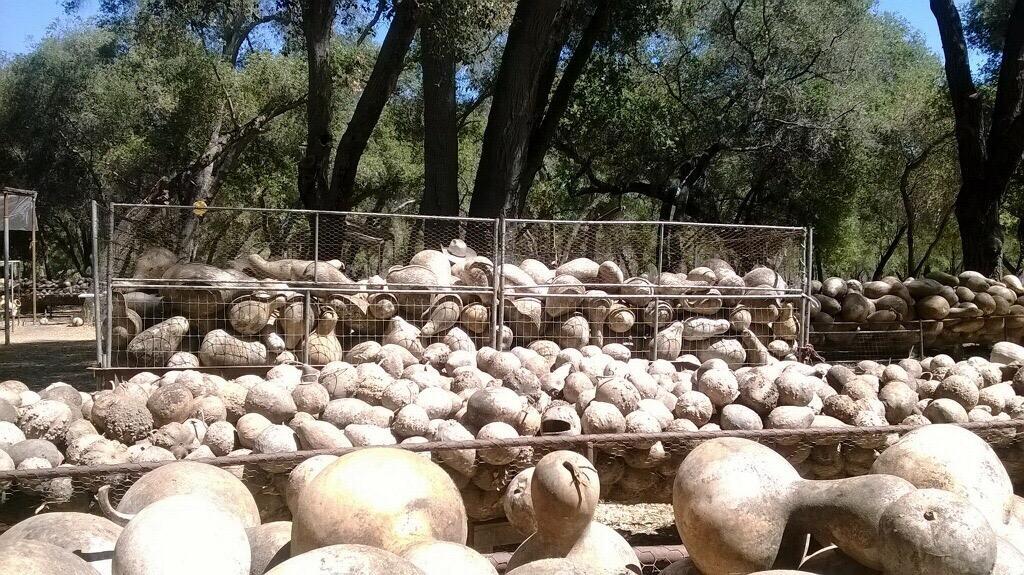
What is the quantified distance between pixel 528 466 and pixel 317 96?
10.9m

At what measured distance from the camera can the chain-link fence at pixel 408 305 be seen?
8.26m

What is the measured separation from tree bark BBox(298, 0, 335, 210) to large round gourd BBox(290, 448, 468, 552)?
12.4 meters

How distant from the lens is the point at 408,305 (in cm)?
899

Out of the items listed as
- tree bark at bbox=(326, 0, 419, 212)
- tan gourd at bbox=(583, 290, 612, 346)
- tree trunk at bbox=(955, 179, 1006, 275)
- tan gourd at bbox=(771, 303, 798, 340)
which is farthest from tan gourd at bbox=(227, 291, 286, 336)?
tree trunk at bbox=(955, 179, 1006, 275)

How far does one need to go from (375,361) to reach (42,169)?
957 inches

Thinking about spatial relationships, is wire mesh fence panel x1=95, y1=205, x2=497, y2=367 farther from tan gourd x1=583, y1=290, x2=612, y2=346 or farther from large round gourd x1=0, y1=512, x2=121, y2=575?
large round gourd x1=0, y1=512, x2=121, y2=575

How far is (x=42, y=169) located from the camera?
87.4 ft

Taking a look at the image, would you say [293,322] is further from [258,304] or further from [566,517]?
[566,517]

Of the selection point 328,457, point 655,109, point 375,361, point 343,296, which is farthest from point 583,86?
point 328,457

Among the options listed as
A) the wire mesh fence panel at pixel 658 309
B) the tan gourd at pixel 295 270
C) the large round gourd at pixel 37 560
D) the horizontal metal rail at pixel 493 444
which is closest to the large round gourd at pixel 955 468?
the horizontal metal rail at pixel 493 444

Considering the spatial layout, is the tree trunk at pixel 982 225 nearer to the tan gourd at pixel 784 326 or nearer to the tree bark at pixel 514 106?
the tan gourd at pixel 784 326

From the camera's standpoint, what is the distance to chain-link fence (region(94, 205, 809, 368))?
27.1 feet

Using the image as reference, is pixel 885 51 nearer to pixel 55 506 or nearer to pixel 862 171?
pixel 862 171

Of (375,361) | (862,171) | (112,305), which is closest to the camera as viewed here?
(375,361)
